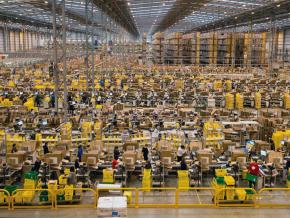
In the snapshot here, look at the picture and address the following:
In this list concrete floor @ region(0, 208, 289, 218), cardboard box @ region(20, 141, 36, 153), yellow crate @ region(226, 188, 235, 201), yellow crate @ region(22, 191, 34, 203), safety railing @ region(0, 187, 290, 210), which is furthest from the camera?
cardboard box @ region(20, 141, 36, 153)

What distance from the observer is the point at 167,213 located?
13219 millimetres

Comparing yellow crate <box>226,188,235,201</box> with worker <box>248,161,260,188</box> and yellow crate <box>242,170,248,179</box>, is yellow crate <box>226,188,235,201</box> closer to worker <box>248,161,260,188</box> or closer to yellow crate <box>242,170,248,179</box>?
worker <box>248,161,260,188</box>

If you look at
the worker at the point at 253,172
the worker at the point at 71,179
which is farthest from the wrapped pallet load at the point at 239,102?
the worker at the point at 71,179

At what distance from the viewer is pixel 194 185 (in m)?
16.4

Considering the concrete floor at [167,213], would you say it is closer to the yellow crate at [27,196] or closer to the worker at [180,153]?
the yellow crate at [27,196]

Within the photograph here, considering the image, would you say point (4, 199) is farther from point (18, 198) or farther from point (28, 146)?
point (28, 146)

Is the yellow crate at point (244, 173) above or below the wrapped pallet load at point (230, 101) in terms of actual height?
below

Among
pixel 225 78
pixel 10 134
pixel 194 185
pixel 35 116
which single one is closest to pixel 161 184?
pixel 194 185

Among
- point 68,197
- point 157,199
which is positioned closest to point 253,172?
point 157,199

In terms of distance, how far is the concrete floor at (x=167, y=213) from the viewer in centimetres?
1302

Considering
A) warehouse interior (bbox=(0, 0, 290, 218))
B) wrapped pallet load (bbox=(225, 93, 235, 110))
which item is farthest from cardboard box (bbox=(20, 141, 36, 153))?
wrapped pallet load (bbox=(225, 93, 235, 110))

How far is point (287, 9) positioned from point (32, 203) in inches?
1492

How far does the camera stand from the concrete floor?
42.7 ft

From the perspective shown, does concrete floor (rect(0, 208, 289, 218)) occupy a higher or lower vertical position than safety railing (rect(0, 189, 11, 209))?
lower
